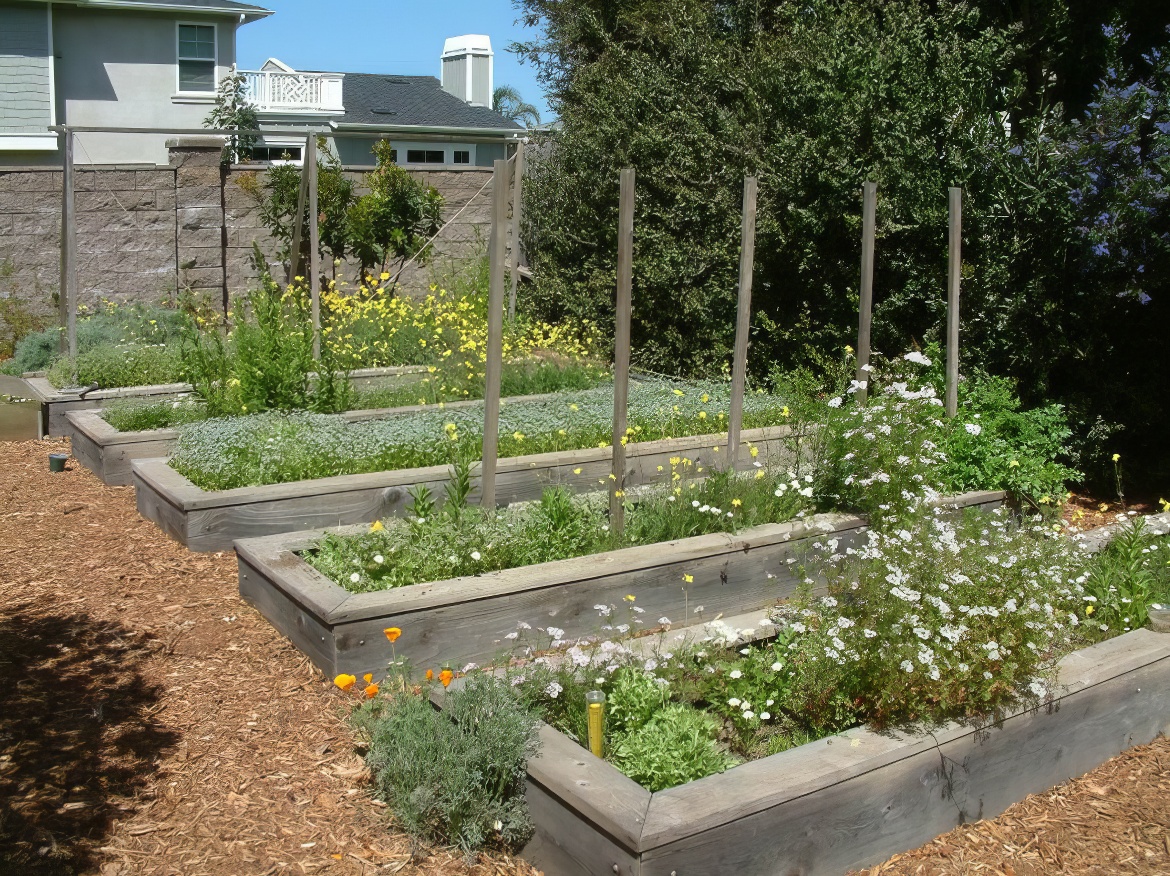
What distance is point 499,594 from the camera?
4855 millimetres

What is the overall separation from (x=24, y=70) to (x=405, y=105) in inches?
454

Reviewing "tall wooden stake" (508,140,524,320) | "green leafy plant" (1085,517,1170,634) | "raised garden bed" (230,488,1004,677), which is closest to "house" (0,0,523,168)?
"tall wooden stake" (508,140,524,320)

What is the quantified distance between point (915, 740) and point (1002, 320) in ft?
17.3

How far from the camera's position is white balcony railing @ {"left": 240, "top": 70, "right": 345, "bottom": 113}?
2841 centimetres

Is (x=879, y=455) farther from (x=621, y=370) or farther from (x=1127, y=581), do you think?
(x=621, y=370)

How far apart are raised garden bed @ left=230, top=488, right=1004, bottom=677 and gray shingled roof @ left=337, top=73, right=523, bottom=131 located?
25.4 meters

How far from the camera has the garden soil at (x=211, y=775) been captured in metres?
3.55

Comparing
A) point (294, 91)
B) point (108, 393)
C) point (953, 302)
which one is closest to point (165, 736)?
point (108, 393)

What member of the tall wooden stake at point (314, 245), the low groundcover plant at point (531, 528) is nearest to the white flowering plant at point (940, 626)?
the low groundcover plant at point (531, 528)

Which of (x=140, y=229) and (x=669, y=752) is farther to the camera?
(x=140, y=229)

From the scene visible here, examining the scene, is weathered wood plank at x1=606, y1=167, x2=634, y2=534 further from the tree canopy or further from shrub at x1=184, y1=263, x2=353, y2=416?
the tree canopy

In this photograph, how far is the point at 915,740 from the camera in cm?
368

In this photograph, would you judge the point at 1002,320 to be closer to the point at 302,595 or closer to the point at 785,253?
the point at 785,253

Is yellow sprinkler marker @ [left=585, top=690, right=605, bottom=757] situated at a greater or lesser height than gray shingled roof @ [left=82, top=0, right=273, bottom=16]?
lesser
